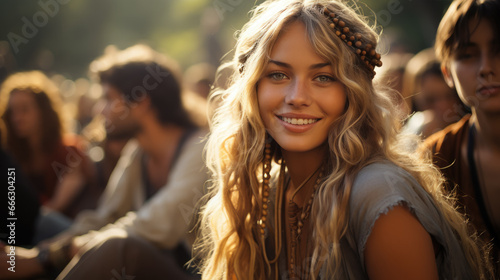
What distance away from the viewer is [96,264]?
270cm

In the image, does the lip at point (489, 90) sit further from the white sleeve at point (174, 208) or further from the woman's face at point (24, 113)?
the woman's face at point (24, 113)

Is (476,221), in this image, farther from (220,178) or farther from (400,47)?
(400,47)

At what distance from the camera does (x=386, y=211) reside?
1782 millimetres

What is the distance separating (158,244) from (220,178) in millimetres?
1117

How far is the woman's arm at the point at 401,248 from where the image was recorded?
176 cm

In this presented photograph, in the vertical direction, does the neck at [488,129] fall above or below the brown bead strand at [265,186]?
above

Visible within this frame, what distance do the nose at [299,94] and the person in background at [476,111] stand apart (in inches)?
34.3

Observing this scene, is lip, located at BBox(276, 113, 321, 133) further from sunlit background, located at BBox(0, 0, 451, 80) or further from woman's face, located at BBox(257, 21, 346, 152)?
sunlit background, located at BBox(0, 0, 451, 80)

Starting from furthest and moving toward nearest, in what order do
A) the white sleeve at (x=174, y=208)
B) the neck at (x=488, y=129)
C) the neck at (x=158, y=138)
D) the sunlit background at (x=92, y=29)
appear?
the sunlit background at (x=92, y=29), the neck at (x=158, y=138), the white sleeve at (x=174, y=208), the neck at (x=488, y=129)

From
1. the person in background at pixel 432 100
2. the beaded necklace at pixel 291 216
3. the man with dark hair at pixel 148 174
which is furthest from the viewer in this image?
the person in background at pixel 432 100

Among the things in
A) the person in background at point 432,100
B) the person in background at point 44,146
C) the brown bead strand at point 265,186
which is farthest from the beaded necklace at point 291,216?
the person in background at point 44,146

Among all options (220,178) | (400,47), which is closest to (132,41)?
(400,47)

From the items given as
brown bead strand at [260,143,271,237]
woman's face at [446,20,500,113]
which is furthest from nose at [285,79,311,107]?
woman's face at [446,20,500,113]

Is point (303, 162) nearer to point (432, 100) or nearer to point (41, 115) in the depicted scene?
point (432, 100)
